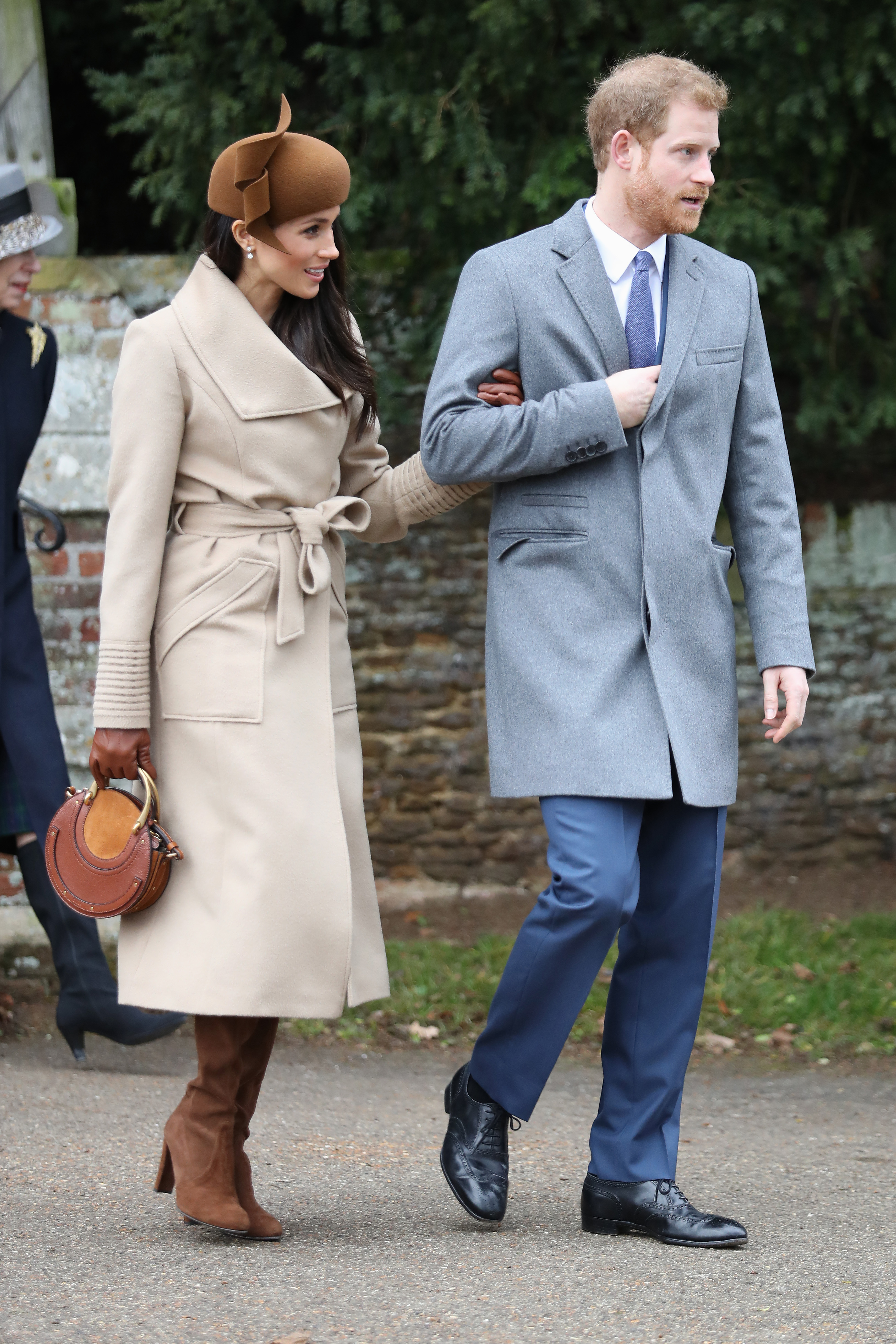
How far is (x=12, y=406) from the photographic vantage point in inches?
169

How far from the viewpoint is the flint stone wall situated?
6.66 meters

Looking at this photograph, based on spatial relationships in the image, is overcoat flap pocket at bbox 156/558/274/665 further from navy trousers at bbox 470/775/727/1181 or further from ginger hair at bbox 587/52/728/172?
ginger hair at bbox 587/52/728/172

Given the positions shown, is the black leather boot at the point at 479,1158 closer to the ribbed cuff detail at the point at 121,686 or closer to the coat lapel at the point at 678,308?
the ribbed cuff detail at the point at 121,686

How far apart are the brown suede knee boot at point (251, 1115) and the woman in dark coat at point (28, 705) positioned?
1271mm

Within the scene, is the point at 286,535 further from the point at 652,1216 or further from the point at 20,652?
the point at 20,652

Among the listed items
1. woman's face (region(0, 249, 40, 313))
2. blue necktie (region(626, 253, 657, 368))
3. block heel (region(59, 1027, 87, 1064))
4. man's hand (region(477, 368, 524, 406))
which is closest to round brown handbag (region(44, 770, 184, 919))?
man's hand (region(477, 368, 524, 406))

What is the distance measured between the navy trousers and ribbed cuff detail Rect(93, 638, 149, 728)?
747 millimetres

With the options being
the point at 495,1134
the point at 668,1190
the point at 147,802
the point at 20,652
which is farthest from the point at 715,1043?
the point at 147,802

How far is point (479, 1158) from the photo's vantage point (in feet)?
9.55

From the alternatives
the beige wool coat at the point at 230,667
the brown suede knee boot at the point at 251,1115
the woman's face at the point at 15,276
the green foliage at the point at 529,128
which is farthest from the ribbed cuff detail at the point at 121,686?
the green foliage at the point at 529,128

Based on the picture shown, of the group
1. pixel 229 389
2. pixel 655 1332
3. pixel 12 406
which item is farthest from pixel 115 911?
pixel 12 406

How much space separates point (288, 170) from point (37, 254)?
114 inches

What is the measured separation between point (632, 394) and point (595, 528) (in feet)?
0.81

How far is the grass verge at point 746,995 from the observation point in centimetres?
507
